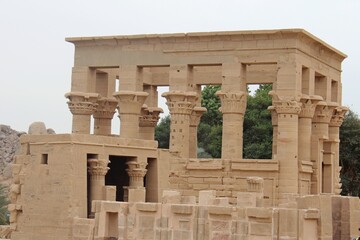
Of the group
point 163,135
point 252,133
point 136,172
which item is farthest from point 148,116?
point 163,135

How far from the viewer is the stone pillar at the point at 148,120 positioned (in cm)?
4009

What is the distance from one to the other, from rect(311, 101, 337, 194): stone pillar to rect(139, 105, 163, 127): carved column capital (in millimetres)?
6841

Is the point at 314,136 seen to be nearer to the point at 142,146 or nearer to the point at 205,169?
the point at 205,169

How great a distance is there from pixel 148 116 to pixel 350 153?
1779 cm

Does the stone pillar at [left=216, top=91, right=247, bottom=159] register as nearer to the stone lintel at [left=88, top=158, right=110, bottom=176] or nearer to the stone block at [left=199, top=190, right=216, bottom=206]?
the stone lintel at [left=88, top=158, right=110, bottom=176]

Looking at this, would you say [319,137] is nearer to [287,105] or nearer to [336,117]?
[336,117]

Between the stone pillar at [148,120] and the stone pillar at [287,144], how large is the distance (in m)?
7.60

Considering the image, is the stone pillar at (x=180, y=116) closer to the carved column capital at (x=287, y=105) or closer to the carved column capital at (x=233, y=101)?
the carved column capital at (x=233, y=101)

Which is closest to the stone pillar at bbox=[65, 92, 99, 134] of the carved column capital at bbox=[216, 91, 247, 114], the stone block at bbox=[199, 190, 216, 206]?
the carved column capital at bbox=[216, 91, 247, 114]

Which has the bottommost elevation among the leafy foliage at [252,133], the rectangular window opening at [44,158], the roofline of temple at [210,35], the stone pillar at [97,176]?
the stone pillar at [97,176]

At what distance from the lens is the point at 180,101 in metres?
35.0

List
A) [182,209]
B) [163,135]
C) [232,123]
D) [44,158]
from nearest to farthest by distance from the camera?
[182,209] < [44,158] < [232,123] < [163,135]

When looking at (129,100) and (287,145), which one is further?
(129,100)

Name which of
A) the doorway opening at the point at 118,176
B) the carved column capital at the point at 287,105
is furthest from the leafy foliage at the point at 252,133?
the doorway opening at the point at 118,176
